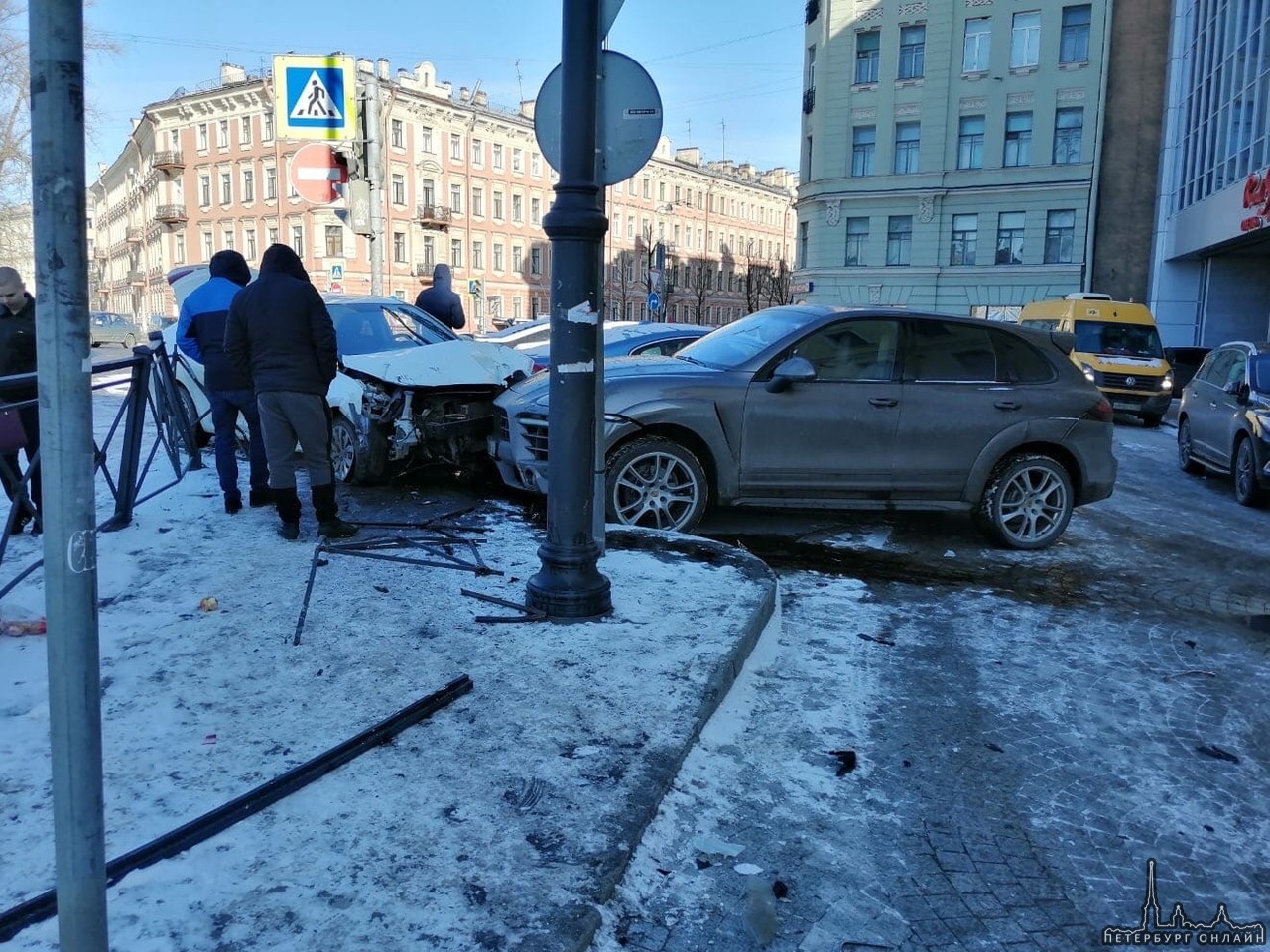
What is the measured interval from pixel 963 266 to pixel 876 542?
34075mm

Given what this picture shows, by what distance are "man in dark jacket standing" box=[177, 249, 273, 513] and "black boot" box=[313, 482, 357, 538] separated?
3.35 feet

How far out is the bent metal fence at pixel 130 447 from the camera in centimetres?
524

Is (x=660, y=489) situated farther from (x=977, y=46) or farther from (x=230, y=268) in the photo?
(x=977, y=46)

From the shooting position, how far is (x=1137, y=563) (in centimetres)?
720

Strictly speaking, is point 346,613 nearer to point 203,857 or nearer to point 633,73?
point 203,857

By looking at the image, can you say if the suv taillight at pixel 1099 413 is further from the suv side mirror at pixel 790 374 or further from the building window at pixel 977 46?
the building window at pixel 977 46

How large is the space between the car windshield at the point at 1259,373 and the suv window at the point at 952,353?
16.3ft

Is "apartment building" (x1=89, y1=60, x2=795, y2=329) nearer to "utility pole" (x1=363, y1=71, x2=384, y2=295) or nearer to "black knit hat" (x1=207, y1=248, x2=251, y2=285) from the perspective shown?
"utility pole" (x1=363, y1=71, x2=384, y2=295)

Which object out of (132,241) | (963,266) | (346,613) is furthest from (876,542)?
(132,241)

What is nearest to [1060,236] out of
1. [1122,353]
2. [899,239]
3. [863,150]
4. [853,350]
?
[899,239]

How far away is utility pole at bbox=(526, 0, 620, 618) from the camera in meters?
4.54

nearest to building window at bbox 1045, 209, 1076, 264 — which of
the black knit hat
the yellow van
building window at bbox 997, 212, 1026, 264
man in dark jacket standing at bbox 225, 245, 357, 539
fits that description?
building window at bbox 997, 212, 1026, 264

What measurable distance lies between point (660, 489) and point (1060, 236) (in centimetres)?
3564

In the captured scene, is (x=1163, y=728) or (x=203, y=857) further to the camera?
(x=1163, y=728)
